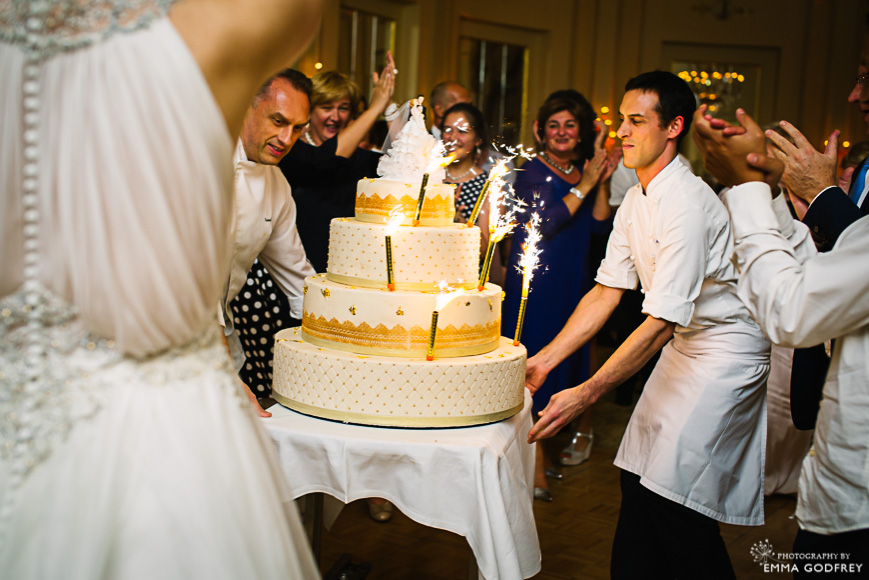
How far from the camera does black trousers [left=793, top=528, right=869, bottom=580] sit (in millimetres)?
1672

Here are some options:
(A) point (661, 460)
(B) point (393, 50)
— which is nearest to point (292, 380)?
(A) point (661, 460)

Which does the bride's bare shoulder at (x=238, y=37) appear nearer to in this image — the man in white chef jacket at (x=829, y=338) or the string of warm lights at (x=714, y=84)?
the man in white chef jacket at (x=829, y=338)

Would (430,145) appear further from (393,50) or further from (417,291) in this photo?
(393,50)

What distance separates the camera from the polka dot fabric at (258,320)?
127 inches

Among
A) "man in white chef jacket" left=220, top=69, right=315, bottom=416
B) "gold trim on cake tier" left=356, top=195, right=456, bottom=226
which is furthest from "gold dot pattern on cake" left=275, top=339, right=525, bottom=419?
"man in white chef jacket" left=220, top=69, right=315, bottom=416

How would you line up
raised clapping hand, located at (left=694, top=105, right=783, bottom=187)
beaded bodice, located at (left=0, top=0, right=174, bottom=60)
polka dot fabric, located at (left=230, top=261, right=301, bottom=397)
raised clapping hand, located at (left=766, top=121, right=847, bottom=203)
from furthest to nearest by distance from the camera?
polka dot fabric, located at (left=230, top=261, right=301, bottom=397)
raised clapping hand, located at (left=766, top=121, right=847, bottom=203)
raised clapping hand, located at (left=694, top=105, right=783, bottom=187)
beaded bodice, located at (left=0, top=0, right=174, bottom=60)

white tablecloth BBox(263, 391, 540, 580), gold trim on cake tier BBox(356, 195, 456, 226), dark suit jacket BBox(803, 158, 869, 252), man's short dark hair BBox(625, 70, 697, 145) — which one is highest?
man's short dark hair BBox(625, 70, 697, 145)

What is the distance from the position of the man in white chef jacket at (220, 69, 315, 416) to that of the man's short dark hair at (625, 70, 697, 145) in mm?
1257

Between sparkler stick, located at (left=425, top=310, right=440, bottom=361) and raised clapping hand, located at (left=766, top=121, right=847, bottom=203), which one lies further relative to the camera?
sparkler stick, located at (left=425, top=310, right=440, bottom=361)

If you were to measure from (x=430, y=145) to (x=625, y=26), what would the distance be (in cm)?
827

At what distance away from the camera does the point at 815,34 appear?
9.70 metres

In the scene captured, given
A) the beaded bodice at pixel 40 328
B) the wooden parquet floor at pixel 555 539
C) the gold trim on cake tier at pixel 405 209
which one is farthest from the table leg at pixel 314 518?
A: the beaded bodice at pixel 40 328

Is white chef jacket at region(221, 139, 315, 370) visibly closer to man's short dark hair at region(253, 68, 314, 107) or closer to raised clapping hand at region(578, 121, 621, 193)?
man's short dark hair at region(253, 68, 314, 107)

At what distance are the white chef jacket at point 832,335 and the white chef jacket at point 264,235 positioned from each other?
1686 mm
